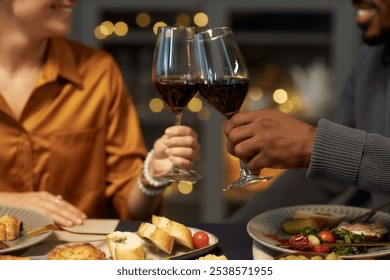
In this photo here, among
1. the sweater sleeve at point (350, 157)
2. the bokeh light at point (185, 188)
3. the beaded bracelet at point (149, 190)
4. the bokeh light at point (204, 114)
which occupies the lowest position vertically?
the bokeh light at point (185, 188)

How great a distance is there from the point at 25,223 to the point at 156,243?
0.35 metres

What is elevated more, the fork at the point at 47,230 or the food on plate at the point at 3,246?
the food on plate at the point at 3,246

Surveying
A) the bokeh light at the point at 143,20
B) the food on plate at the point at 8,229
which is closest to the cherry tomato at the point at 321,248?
the food on plate at the point at 8,229

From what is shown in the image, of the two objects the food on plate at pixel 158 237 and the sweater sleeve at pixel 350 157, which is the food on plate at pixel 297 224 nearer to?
the sweater sleeve at pixel 350 157

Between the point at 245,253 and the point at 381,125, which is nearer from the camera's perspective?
the point at 245,253

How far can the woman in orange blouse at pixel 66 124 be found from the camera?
1767 millimetres

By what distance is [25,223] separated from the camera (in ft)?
4.55

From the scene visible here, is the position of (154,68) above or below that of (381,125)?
above

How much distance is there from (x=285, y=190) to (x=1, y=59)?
36.1 inches

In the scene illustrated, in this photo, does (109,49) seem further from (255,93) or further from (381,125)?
(381,125)

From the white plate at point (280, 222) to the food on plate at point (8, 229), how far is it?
438mm

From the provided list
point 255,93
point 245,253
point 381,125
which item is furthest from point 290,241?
point 255,93

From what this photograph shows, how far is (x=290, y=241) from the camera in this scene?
123cm

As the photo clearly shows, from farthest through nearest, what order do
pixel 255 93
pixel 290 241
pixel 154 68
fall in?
pixel 255 93
pixel 154 68
pixel 290 241
